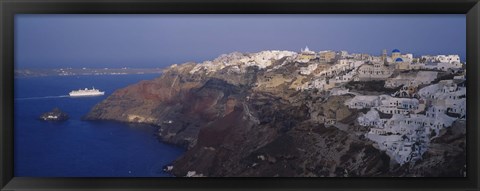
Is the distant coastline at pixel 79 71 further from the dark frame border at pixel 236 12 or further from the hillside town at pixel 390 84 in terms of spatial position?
the hillside town at pixel 390 84

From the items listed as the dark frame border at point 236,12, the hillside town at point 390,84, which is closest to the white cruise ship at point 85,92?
the dark frame border at point 236,12

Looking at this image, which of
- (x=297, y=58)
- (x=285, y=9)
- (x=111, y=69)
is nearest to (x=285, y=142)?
(x=297, y=58)

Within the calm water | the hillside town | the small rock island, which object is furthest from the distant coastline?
the hillside town

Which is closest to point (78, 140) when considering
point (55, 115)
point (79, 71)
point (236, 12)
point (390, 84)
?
point (55, 115)

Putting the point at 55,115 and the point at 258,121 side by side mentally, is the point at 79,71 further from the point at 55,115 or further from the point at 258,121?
the point at 258,121

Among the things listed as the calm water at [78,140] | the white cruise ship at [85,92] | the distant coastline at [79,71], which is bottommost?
the calm water at [78,140]

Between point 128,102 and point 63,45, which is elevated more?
point 63,45

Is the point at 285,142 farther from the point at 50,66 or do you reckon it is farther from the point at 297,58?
the point at 50,66
